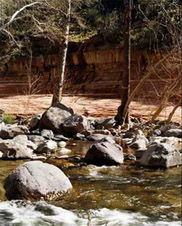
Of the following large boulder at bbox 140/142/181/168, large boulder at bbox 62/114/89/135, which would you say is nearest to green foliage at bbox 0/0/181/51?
large boulder at bbox 62/114/89/135

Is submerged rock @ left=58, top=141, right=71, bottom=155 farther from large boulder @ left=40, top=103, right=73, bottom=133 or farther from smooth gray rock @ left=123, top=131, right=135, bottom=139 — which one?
smooth gray rock @ left=123, top=131, right=135, bottom=139

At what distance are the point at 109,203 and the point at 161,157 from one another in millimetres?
1883

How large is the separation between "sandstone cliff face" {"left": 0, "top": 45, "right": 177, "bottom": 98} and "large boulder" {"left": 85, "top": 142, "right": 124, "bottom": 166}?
9.53 meters

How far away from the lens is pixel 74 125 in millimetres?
9602

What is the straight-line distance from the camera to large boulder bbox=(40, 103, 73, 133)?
9.78 m

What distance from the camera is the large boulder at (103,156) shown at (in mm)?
6238

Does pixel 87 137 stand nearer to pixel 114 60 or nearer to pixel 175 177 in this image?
pixel 175 177

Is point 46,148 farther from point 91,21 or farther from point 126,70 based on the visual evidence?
point 91,21

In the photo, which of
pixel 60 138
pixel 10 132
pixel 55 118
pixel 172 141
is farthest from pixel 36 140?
pixel 172 141

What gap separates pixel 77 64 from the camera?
1959 centimetres

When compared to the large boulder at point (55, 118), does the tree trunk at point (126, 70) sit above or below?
above

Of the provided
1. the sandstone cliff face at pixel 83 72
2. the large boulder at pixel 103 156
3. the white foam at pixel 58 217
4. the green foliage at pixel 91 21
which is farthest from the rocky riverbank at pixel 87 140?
the sandstone cliff face at pixel 83 72

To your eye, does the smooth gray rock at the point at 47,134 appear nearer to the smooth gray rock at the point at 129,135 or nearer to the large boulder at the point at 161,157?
the smooth gray rock at the point at 129,135

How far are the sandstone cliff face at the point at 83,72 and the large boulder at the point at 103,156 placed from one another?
9525 mm
